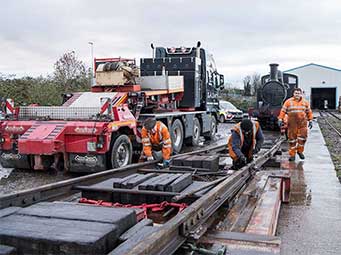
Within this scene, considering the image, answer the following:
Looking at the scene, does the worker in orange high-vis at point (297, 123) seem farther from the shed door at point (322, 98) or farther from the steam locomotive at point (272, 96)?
the shed door at point (322, 98)

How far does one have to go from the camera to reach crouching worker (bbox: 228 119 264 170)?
6.18m

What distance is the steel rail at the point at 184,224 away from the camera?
8.31 ft

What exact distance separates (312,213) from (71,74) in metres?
19.4

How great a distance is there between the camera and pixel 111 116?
7.97m

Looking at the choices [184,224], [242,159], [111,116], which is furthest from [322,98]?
[184,224]

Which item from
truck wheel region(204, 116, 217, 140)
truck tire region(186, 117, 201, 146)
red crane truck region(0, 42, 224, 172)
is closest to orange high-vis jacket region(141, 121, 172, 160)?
red crane truck region(0, 42, 224, 172)

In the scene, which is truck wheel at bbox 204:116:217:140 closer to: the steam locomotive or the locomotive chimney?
the steam locomotive

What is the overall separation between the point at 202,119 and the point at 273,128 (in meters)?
6.23

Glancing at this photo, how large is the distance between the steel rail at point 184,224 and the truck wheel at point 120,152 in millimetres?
3557

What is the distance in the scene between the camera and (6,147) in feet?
27.3

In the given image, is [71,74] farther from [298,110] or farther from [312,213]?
[312,213]

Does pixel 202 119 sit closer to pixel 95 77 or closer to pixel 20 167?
pixel 95 77

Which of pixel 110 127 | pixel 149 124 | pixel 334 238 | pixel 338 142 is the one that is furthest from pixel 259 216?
pixel 338 142

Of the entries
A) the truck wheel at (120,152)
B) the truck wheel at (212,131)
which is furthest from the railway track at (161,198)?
the truck wheel at (212,131)
